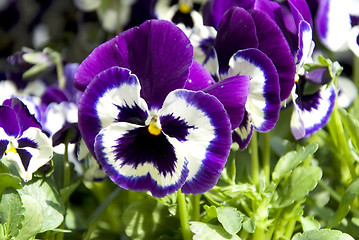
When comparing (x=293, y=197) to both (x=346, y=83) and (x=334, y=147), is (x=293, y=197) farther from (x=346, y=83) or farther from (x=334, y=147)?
(x=346, y=83)

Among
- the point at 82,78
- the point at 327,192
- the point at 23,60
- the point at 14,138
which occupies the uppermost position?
the point at 82,78

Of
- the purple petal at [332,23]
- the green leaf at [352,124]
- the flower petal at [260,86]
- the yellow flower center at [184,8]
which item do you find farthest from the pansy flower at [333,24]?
the yellow flower center at [184,8]

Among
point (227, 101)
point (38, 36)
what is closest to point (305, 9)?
point (227, 101)

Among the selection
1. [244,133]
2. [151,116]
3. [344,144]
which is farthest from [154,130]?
[344,144]

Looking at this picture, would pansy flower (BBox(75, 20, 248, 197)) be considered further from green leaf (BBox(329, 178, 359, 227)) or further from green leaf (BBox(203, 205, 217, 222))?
green leaf (BBox(329, 178, 359, 227))

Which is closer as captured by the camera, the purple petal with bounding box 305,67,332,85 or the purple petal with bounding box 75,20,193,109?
the purple petal with bounding box 75,20,193,109

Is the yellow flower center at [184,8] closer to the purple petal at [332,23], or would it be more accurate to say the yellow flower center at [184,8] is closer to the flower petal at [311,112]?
the purple petal at [332,23]

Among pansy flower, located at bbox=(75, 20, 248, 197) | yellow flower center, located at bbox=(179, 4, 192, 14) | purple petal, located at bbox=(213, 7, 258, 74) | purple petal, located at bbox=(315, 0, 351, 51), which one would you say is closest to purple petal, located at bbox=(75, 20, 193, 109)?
pansy flower, located at bbox=(75, 20, 248, 197)
